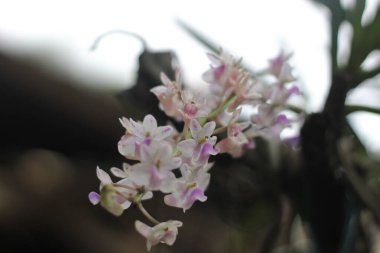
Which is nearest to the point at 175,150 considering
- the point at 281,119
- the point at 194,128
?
the point at 194,128

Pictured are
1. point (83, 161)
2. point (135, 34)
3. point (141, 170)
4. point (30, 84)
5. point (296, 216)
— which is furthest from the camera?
point (83, 161)

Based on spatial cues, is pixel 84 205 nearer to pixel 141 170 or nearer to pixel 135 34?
pixel 135 34

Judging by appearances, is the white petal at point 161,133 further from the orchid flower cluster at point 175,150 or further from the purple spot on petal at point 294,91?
the purple spot on petal at point 294,91

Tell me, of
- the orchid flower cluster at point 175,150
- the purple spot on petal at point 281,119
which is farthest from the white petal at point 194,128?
the purple spot on petal at point 281,119

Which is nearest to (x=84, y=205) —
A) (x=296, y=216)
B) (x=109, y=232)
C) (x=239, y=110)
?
(x=109, y=232)

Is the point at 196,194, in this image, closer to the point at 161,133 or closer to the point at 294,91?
the point at 161,133

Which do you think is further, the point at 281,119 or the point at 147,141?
the point at 281,119

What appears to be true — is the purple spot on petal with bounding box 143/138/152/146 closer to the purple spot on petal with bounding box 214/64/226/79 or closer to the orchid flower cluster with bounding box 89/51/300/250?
the orchid flower cluster with bounding box 89/51/300/250

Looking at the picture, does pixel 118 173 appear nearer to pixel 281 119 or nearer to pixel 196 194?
pixel 196 194

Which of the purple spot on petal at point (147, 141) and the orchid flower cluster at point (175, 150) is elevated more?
the purple spot on petal at point (147, 141)

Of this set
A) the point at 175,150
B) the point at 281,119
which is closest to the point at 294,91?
the point at 281,119

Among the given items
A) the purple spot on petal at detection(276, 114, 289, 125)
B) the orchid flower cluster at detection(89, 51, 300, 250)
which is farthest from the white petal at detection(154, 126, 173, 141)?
the purple spot on petal at detection(276, 114, 289, 125)
